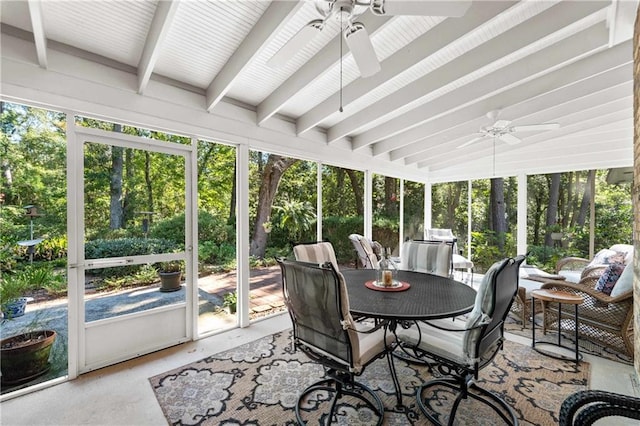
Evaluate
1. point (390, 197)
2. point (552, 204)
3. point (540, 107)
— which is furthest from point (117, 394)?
point (552, 204)

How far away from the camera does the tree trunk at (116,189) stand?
2725 mm

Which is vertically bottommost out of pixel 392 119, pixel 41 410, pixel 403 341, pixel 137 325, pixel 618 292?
pixel 41 410

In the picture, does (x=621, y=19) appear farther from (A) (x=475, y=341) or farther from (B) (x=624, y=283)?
(A) (x=475, y=341)

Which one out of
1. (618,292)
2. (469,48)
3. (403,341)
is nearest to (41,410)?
(403,341)

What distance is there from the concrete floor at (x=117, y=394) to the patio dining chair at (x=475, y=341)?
956 mm

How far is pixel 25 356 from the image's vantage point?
2.29m

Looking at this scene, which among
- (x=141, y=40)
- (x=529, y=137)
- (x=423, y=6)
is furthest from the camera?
(x=529, y=137)

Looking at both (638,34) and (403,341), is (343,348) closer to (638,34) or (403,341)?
(403,341)

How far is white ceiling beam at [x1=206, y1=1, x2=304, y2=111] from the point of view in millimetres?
1945

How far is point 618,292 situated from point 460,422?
2099 millimetres

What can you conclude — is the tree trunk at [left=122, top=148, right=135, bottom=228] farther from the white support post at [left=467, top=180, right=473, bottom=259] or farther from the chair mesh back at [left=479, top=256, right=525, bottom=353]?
the white support post at [left=467, top=180, right=473, bottom=259]

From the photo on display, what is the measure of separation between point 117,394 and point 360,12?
323 cm

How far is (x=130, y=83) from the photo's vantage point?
8.74ft

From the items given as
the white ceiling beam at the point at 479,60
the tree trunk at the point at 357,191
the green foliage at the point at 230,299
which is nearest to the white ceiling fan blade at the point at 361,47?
the white ceiling beam at the point at 479,60
